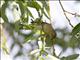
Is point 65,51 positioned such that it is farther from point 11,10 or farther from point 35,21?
point 11,10

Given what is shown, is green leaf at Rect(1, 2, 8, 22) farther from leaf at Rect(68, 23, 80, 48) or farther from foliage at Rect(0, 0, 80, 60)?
leaf at Rect(68, 23, 80, 48)

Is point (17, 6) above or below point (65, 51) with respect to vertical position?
above

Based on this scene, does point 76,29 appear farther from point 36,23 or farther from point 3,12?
point 3,12

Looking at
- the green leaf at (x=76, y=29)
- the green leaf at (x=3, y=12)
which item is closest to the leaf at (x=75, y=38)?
the green leaf at (x=76, y=29)

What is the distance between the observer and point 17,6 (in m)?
0.85

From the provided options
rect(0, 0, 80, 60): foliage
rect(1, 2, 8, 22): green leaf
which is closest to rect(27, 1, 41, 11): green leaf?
rect(0, 0, 80, 60): foliage

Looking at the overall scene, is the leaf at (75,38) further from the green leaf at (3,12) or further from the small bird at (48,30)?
the green leaf at (3,12)

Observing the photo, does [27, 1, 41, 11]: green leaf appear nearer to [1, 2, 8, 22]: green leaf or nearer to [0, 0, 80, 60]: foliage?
[0, 0, 80, 60]: foliage

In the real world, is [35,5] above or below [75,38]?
above

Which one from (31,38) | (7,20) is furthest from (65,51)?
(7,20)

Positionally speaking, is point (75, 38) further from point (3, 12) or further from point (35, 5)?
point (3, 12)

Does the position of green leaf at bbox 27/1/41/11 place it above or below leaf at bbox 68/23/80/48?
above

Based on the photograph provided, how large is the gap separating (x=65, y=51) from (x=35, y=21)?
0.60ft

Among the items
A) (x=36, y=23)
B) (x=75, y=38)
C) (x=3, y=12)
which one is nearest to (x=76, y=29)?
(x=75, y=38)
